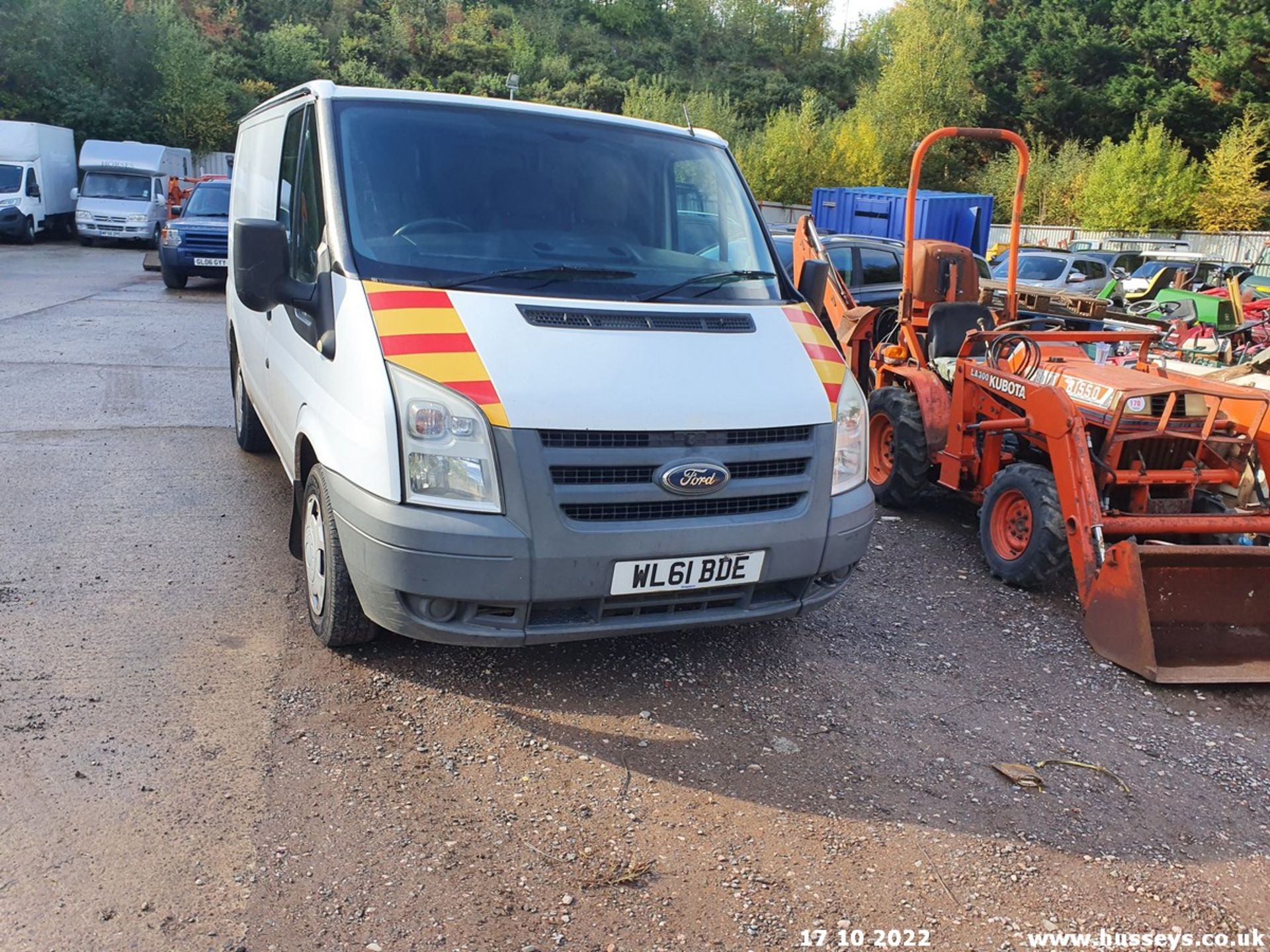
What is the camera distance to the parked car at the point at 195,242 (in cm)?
1702

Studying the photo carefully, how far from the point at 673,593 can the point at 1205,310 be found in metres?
12.0

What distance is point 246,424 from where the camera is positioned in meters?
6.99

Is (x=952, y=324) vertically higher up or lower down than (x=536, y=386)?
lower down

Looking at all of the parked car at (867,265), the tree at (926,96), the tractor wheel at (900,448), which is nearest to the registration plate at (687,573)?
the tractor wheel at (900,448)

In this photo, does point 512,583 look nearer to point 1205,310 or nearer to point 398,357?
point 398,357

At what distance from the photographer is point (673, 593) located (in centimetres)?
367

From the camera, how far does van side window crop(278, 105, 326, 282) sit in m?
4.18

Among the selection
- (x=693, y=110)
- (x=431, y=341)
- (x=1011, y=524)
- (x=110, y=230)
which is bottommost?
(x=110, y=230)

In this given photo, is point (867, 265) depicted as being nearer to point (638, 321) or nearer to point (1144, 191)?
point (638, 321)

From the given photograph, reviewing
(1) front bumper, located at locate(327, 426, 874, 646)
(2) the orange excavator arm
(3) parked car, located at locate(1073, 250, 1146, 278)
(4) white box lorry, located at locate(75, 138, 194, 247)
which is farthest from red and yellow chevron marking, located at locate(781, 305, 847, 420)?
(4) white box lorry, located at locate(75, 138, 194, 247)

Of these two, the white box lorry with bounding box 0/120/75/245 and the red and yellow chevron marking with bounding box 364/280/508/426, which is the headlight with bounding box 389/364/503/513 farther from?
the white box lorry with bounding box 0/120/75/245

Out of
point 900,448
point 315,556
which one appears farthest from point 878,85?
point 315,556

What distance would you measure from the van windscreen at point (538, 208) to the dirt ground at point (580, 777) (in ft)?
5.12

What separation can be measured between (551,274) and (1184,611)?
127 inches
